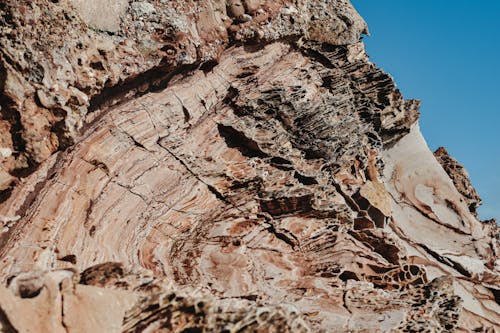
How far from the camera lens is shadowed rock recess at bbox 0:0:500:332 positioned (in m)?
8.27

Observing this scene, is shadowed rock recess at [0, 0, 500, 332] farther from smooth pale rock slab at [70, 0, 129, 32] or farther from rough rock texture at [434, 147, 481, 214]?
rough rock texture at [434, 147, 481, 214]

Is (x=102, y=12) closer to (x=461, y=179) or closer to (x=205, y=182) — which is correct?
(x=205, y=182)

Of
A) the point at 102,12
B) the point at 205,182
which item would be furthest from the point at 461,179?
the point at 102,12

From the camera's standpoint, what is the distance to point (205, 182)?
15117 mm

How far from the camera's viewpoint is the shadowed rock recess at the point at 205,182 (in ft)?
27.1

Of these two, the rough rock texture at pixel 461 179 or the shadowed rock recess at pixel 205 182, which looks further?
the rough rock texture at pixel 461 179

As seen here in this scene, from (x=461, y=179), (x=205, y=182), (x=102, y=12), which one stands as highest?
(x=461, y=179)

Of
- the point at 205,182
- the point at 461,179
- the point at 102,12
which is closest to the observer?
the point at 102,12

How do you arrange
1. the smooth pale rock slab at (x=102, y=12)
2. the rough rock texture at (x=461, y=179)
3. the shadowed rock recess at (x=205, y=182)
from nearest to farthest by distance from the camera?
the shadowed rock recess at (x=205, y=182) → the smooth pale rock slab at (x=102, y=12) → the rough rock texture at (x=461, y=179)

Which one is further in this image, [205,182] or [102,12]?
[205,182]

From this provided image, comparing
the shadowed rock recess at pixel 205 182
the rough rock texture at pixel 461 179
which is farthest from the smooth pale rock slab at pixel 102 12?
the rough rock texture at pixel 461 179

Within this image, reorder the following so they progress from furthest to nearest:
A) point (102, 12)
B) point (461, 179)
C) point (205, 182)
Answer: point (461, 179) < point (205, 182) < point (102, 12)

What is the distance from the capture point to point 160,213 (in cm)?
1386

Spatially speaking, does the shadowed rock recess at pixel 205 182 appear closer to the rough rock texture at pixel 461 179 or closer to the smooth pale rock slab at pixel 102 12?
the smooth pale rock slab at pixel 102 12
